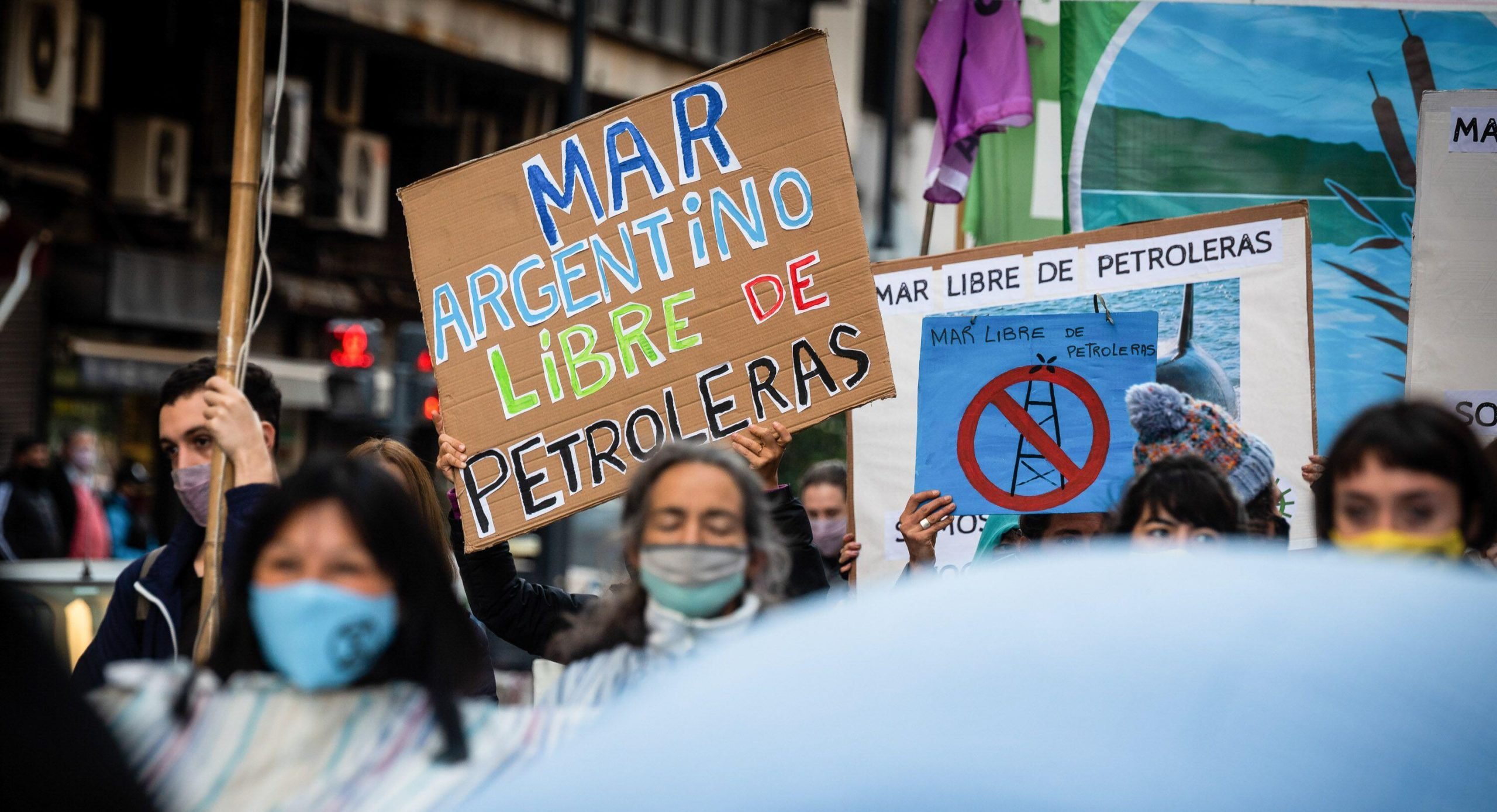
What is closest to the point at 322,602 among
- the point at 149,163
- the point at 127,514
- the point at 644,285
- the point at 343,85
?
the point at 644,285

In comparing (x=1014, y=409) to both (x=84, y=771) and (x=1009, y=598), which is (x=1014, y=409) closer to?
(x=1009, y=598)

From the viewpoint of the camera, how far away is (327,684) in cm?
244

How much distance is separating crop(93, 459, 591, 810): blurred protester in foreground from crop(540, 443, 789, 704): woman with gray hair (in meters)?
0.22

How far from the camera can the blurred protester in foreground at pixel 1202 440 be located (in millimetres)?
4359

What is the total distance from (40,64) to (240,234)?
12607 millimetres

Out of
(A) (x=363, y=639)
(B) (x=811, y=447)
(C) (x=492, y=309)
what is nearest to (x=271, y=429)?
(C) (x=492, y=309)

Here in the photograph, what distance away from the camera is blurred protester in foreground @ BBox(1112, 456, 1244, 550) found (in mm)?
3232

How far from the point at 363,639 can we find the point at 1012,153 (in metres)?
4.92

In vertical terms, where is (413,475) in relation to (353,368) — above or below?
below

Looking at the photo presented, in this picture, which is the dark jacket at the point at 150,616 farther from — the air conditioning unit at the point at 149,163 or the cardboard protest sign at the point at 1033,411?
the air conditioning unit at the point at 149,163

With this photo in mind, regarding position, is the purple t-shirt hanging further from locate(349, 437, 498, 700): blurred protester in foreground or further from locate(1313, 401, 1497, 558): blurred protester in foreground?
locate(1313, 401, 1497, 558): blurred protester in foreground

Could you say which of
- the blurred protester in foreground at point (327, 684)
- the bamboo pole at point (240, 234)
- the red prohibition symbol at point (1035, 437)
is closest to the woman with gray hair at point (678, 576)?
the blurred protester in foreground at point (327, 684)

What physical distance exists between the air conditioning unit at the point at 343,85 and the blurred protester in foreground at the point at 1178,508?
55.9 ft

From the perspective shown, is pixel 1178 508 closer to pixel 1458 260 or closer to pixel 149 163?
pixel 1458 260
